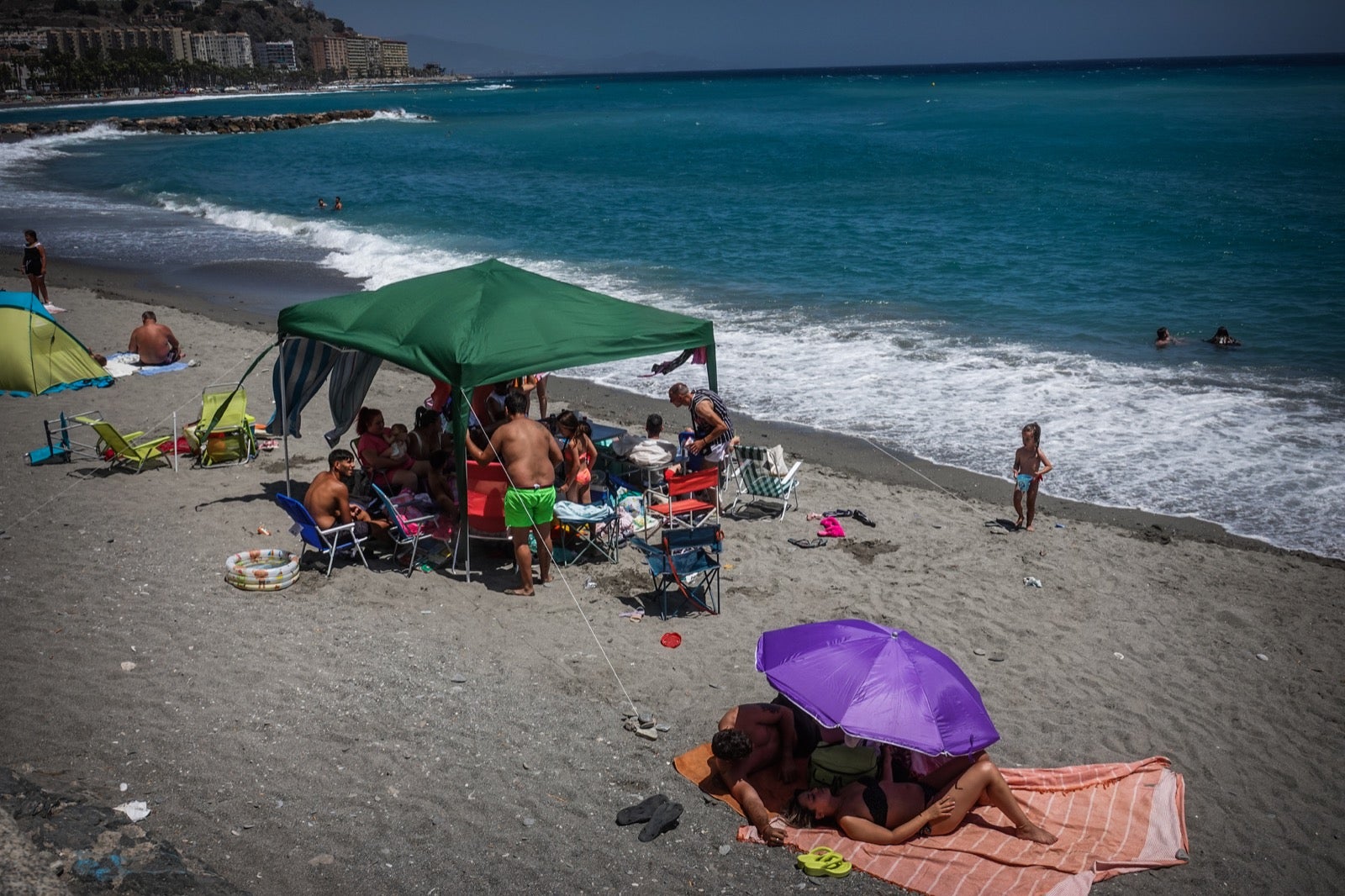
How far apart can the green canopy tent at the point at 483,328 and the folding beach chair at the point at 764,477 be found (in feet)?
2.84

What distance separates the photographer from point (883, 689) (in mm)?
5332

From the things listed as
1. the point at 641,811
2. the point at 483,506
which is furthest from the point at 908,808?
the point at 483,506

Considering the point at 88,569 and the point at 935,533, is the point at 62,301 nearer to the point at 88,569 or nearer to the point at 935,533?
the point at 88,569

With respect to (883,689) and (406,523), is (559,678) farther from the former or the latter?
(883,689)

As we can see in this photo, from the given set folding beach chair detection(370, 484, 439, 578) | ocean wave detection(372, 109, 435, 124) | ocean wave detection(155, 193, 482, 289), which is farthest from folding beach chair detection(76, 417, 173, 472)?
ocean wave detection(372, 109, 435, 124)

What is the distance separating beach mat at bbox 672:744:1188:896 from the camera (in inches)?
202

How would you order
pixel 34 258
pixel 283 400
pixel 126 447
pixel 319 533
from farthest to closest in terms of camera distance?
pixel 34 258 < pixel 126 447 < pixel 283 400 < pixel 319 533

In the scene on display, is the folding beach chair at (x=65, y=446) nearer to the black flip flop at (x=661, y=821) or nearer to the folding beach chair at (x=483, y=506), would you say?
the folding beach chair at (x=483, y=506)

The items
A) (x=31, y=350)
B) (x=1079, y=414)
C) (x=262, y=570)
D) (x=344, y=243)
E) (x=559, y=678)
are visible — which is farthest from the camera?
(x=344, y=243)

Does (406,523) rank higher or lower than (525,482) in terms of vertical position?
lower

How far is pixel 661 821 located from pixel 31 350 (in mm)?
11567

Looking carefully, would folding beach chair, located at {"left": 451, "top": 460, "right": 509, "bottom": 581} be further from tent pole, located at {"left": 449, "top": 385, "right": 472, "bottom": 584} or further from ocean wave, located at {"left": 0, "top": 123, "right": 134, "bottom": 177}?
ocean wave, located at {"left": 0, "top": 123, "right": 134, "bottom": 177}

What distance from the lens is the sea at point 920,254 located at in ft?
43.5

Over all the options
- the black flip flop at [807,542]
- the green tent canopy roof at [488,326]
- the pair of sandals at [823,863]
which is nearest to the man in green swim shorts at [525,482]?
the green tent canopy roof at [488,326]
